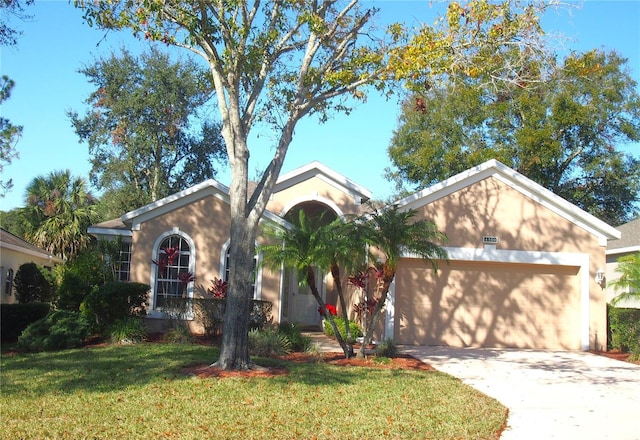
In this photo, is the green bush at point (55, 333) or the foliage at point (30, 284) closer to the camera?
the green bush at point (55, 333)

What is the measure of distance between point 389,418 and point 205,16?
300 inches

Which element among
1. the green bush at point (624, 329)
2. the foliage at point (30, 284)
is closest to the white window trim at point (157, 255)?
the foliage at point (30, 284)

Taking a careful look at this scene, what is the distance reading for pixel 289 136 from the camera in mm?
11656

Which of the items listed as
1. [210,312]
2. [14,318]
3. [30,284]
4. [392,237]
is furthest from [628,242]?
[30,284]

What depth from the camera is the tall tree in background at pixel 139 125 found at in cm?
3294

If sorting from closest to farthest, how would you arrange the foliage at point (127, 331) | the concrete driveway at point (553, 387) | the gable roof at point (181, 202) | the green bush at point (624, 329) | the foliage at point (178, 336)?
the concrete driveway at point (553, 387)
the foliage at point (127, 331)
the foliage at point (178, 336)
the green bush at point (624, 329)
the gable roof at point (181, 202)

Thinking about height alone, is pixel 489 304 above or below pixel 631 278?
below

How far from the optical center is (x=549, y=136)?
86.1 feet

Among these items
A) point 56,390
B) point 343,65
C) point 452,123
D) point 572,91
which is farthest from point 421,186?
point 56,390

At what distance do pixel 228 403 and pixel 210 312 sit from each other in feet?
23.5

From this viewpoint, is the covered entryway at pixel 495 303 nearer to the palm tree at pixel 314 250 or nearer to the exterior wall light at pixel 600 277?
the exterior wall light at pixel 600 277

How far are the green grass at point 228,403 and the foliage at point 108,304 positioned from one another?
3.08 meters

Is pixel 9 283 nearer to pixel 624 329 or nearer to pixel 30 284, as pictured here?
pixel 30 284

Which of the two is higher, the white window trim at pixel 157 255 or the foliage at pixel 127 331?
the white window trim at pixel 157 255
